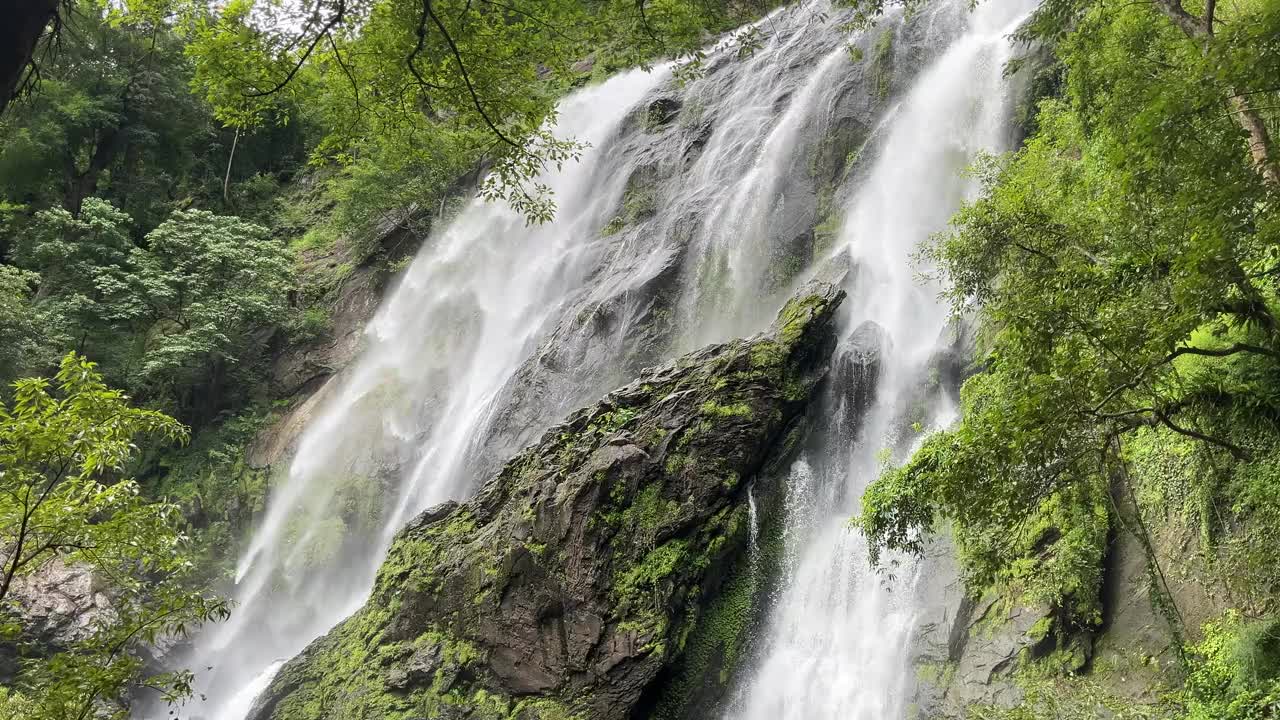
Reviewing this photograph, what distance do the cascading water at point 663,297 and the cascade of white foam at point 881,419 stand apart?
5 centimetres

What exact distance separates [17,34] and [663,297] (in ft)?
48.1

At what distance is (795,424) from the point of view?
1266 centimetres

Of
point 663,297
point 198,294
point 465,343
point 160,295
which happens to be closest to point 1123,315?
point 663,297

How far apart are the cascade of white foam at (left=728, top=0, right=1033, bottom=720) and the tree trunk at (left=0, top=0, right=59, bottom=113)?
29.1 ft

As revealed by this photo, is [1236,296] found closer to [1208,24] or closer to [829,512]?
[1208,24]

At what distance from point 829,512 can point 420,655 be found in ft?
21.5

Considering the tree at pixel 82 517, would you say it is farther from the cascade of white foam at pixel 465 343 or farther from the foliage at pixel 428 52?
the cascade of white foam at pixel 465 343

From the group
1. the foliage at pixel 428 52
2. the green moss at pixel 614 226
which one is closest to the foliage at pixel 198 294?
the green moss at pixel 614 226

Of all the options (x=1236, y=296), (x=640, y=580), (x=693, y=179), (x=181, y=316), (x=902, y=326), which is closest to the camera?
(x=1236, y=296)

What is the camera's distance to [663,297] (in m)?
16.9

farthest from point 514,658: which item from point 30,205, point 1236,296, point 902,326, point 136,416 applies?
point 30,205

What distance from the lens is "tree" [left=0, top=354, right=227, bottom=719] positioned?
4473 mm

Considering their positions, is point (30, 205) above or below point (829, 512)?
above

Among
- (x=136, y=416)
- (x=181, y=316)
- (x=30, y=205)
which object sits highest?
(x=30, y=205)
